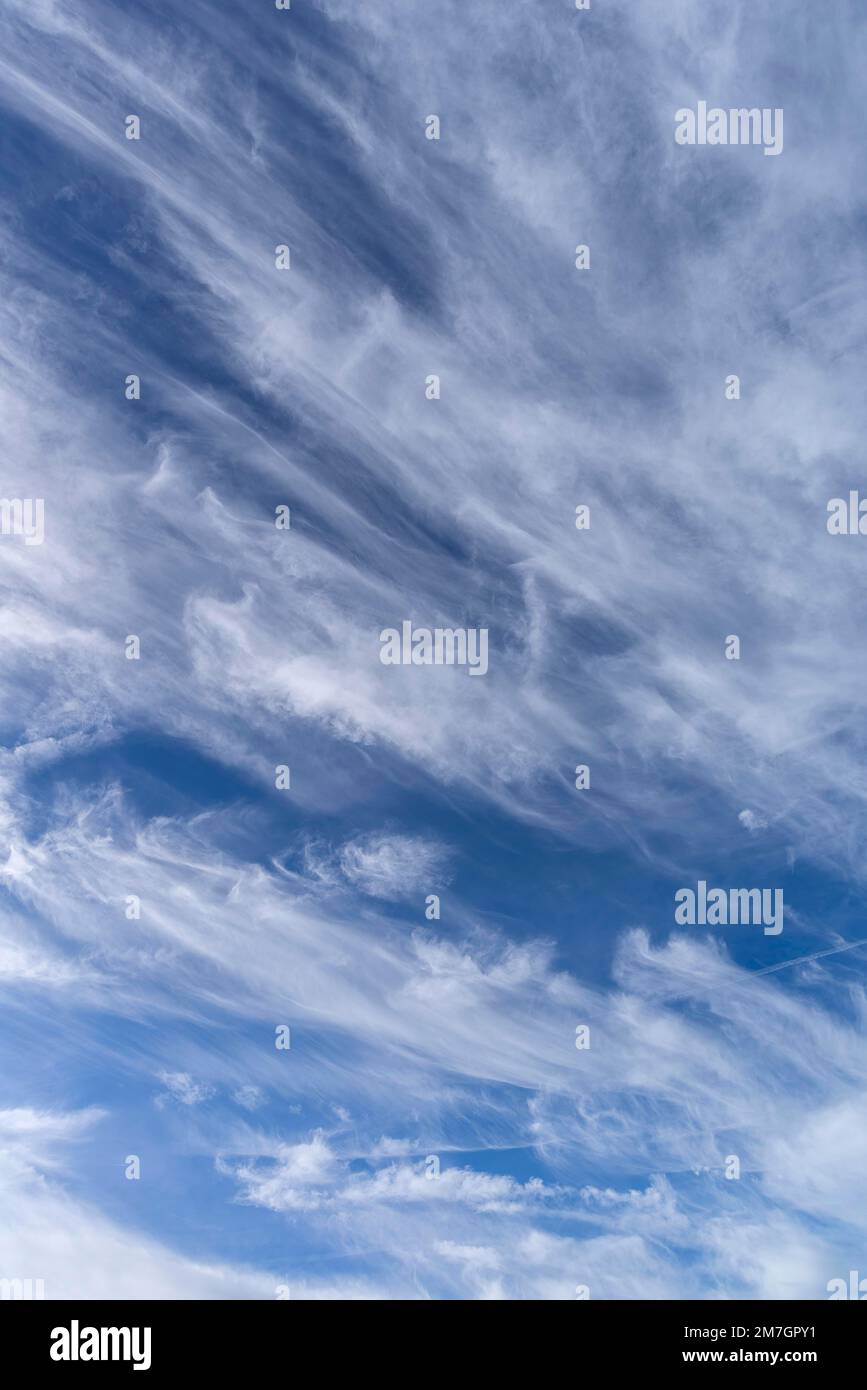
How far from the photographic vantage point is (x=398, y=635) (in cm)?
2708

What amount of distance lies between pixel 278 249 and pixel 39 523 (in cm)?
1255

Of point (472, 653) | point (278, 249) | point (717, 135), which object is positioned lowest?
point (472, 653)

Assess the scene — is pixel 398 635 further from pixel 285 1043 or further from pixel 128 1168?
pixel 128 1168

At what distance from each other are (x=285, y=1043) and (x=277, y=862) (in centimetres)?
627

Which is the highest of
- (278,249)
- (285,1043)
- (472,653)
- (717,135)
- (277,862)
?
(717,135)
